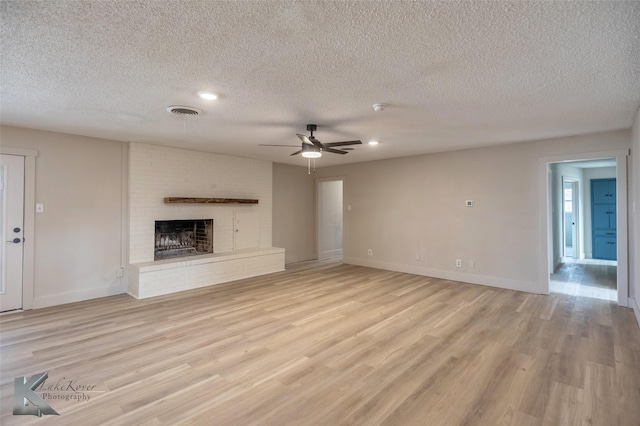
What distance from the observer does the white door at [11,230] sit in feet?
13.2

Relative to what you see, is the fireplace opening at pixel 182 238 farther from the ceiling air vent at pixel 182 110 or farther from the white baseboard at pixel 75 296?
the ceiling air vent at pixel 182 110

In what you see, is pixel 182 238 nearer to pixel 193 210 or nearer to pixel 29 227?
pixel 193 210

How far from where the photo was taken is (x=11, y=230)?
4098 mm

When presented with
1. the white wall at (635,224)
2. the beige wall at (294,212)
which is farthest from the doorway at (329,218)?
the white wall at (635,224)

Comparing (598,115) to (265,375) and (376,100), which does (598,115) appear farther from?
(265,375)

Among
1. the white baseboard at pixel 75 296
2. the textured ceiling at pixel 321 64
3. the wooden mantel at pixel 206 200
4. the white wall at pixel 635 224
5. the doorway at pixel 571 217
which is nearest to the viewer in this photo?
the textured ceiling at pixel 321 64

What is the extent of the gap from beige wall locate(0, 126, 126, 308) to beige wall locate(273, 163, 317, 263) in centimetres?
335

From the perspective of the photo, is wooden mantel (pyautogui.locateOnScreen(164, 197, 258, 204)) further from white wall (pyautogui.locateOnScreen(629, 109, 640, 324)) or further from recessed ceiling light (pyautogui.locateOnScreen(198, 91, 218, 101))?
white wall (pyautogui.locateOnScreen(629, 109, 640, 324))

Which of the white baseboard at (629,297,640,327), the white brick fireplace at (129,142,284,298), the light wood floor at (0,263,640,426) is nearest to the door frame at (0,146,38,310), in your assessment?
the light wood floor at (0,263,640,426)

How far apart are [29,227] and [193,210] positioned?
88.4 inches

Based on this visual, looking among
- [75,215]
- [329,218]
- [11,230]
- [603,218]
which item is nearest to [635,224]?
[603,218]

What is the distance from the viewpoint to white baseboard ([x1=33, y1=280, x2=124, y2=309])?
4.29 metres

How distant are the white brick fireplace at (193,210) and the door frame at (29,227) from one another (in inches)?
45.4

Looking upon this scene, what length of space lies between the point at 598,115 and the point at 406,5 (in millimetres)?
3334
